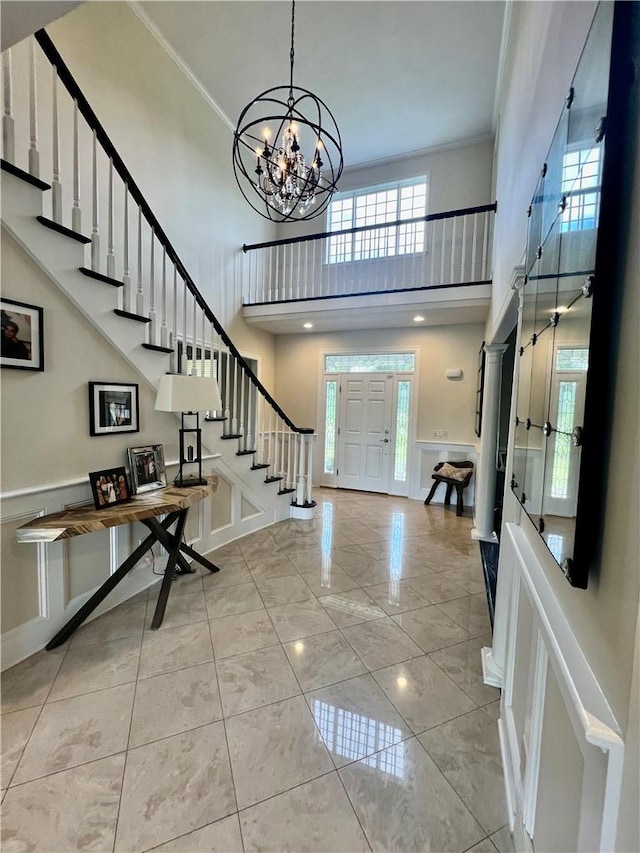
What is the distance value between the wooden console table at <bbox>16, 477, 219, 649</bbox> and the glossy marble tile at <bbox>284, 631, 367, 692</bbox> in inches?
36.8

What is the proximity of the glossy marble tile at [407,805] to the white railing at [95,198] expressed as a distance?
267 cm

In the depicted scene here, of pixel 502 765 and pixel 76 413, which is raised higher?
pixel 76 413

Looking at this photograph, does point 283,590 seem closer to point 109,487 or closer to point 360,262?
point 109,487

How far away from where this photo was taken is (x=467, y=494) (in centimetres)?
538

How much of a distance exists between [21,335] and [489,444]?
3.97 m

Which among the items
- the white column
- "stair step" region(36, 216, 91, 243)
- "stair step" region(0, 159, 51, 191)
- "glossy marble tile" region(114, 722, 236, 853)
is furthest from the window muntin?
"glossy marble tile" region(114, 722, 236, 853)

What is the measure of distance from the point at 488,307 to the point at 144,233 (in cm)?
399

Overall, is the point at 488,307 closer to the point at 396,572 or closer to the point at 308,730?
the point at 396,572

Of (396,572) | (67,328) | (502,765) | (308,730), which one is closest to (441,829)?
(502,765)

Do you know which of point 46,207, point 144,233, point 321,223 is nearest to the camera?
point 46,207

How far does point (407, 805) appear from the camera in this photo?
134 centimetres

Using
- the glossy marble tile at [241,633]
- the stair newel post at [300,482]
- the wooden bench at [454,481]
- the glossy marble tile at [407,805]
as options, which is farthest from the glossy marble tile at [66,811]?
the wooden bench at [454,481]

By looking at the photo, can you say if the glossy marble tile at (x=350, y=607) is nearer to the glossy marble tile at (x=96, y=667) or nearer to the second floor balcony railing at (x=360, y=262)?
the glossy marble tile at (x=96, y=667)

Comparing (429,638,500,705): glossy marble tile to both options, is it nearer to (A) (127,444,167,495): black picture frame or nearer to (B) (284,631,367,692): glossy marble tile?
(B) (284,631,367,692): glossy marble tile
